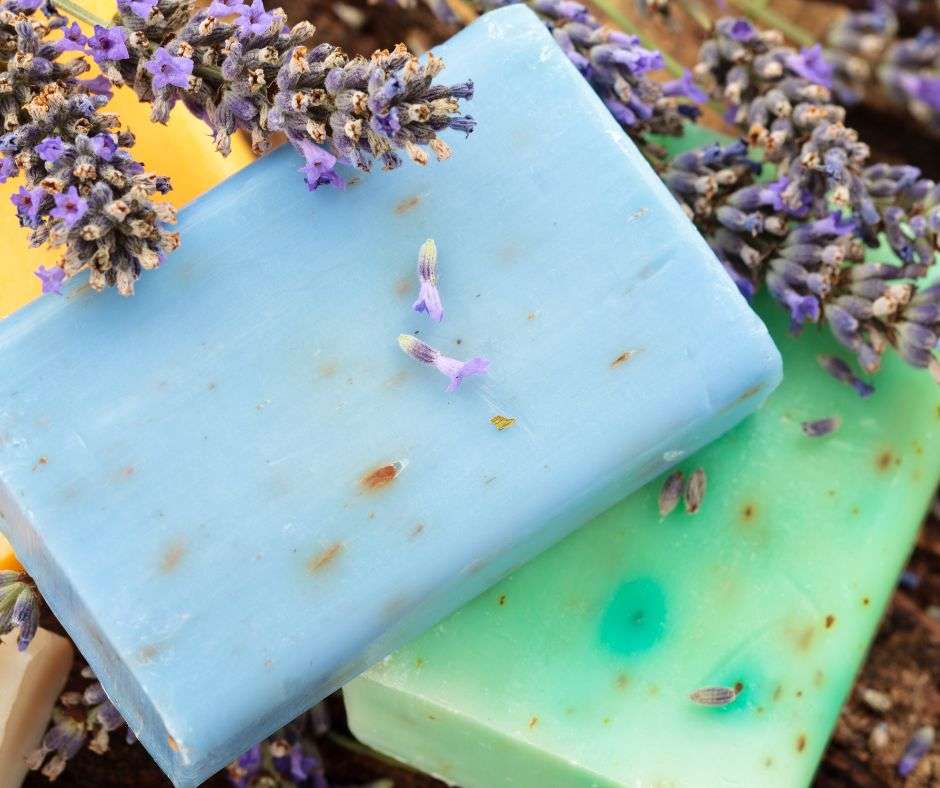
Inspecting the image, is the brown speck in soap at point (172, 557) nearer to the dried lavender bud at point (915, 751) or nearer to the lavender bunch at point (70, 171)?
the lavender bunch at point (70, 171)

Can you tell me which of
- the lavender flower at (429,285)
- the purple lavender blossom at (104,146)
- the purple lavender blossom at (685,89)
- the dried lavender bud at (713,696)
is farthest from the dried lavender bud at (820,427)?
the purple lavender blossom at (104,146)

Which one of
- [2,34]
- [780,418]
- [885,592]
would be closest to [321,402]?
[2,34]

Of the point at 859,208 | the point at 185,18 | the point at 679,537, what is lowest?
the point at 679,537

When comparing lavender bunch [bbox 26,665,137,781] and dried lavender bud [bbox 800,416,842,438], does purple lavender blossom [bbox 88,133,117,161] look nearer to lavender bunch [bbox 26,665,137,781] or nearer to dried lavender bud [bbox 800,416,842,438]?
lavender bunch [bbox 26,665,137,781]

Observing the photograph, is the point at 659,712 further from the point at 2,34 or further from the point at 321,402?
the point at 2,34

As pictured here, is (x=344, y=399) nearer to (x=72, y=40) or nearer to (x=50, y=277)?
(x=50, y=277)

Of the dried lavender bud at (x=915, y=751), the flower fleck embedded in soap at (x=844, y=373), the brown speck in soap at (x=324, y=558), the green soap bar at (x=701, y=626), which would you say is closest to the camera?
the brown speck in soap at (x=324, y=558)
